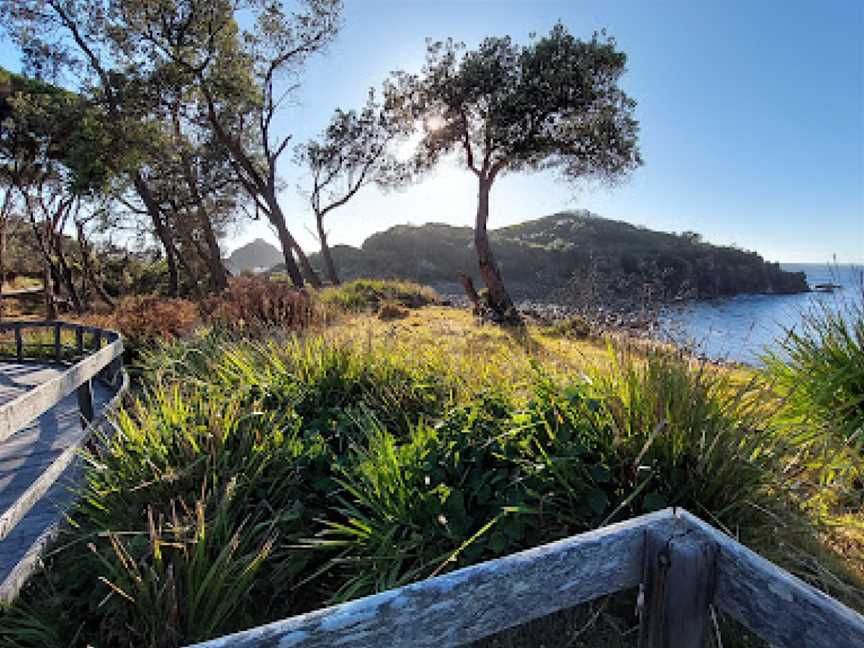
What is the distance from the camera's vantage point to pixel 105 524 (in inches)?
100.0

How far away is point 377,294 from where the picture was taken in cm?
1642

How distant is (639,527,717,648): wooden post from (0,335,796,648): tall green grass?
28.1 inches

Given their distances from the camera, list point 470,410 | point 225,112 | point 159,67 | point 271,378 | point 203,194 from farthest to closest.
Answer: point 203,194, point 225,112, point 159,67, point 271,378, point 470,410

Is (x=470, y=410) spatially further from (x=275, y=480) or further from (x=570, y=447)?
(x=275, y=480)

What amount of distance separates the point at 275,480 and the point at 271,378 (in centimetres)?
149

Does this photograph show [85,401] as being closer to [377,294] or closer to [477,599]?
[477,599]

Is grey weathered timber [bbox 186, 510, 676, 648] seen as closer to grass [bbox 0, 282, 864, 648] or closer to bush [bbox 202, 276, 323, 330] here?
grass [bbox 0, 282, 864, 648]

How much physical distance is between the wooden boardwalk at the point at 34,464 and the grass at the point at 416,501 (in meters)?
0.62

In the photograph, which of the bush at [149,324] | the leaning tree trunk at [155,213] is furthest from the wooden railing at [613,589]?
the leaning tree trunk at [155,213]

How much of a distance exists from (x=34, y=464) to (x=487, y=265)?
11.1 meters

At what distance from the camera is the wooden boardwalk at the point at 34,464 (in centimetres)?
311

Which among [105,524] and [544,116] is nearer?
[105,524]

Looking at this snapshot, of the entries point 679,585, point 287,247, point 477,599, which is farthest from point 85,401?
point 287,247

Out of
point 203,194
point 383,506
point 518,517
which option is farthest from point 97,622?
point 203,194
